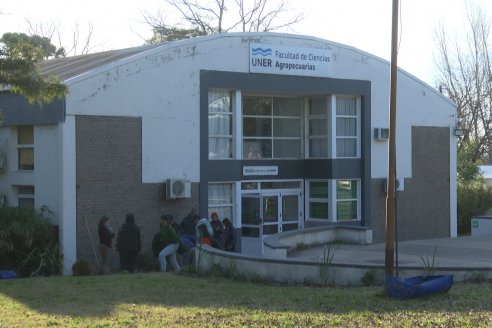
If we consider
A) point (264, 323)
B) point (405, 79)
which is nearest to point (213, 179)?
point (405, 79)

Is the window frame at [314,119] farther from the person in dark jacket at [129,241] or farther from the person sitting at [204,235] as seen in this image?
the person in dark jacket at [129,241]

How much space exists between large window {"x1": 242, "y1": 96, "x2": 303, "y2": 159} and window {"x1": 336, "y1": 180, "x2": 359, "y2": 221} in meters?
1.94

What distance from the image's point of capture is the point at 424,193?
33844 millimetres

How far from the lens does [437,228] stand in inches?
1352

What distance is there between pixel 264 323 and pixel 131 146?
14721 millimetres

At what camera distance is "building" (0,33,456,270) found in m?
24.6

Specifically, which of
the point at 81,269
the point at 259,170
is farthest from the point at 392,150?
the point at 259,170

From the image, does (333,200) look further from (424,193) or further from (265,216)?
(424,193)

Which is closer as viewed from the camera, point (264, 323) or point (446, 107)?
point (264, 323)

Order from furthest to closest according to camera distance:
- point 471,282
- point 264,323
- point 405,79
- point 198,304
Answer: point 405,79, point 471,282, point 198,304, point 264,323

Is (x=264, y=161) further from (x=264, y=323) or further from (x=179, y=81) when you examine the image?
(x=264, y=323)

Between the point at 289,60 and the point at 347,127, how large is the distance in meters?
3.85

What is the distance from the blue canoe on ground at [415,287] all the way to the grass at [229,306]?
0.45ft

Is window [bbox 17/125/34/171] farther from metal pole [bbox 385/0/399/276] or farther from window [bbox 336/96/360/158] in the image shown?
metal pole [bbox 385/0/399/276]
